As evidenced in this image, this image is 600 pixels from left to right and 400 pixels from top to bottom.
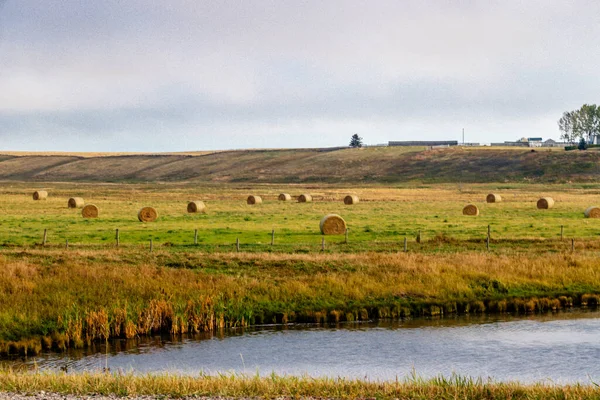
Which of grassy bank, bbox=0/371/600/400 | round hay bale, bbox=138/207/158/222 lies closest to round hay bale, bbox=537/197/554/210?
round hay bale, bbox=138/207/158/222

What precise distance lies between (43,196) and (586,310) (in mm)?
71629

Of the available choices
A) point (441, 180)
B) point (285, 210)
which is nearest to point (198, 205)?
point (285, 210)

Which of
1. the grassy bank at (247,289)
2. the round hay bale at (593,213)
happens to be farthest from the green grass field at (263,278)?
the round hay bale at (593,213)

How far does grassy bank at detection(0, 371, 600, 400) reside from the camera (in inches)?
712

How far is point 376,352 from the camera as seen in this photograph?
85.6 ft

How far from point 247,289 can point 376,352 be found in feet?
25.2

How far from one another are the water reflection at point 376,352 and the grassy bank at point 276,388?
3105 mm

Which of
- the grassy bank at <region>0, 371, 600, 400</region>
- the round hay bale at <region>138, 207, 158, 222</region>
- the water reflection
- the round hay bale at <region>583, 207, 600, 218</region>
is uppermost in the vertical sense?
the round hay bale at <region>138, 207, 158, 222</region>

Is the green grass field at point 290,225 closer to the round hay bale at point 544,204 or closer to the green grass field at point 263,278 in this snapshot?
the green grass field at point 263,278

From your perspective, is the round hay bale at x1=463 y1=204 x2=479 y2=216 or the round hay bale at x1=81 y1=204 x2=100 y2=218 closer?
the round hay bale at x1=81 y1=204 x2=100 y2=218

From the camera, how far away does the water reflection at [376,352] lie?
23.8m

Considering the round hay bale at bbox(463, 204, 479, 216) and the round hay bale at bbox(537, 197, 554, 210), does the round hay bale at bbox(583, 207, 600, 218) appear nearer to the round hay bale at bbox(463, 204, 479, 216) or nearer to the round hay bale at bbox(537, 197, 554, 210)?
the round hay bale at bbox(463, 204, 479, 216)

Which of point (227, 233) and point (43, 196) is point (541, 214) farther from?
point (43, 196)

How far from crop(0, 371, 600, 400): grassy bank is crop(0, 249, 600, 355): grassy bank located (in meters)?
7.46
